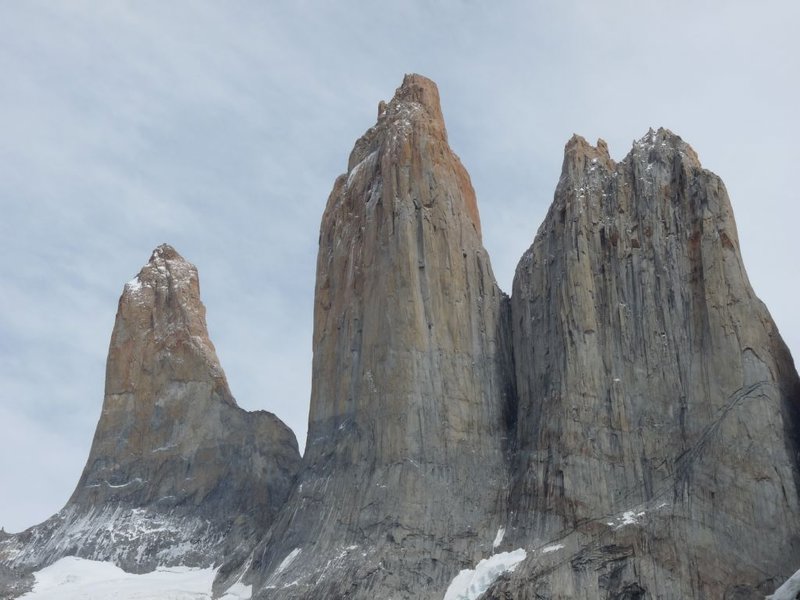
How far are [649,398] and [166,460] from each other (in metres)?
32.2

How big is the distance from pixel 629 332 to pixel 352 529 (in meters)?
15.2

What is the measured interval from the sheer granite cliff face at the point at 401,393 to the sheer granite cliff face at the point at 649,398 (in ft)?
7.44

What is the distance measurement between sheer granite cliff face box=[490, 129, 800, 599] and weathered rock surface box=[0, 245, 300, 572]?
20.9 meters

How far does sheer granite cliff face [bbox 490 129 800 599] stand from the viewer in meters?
59.3

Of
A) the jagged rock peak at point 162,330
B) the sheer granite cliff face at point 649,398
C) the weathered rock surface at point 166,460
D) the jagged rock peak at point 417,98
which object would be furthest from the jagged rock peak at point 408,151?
the weathered rock surface at point 166,460

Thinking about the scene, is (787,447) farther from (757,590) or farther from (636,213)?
(636,213)

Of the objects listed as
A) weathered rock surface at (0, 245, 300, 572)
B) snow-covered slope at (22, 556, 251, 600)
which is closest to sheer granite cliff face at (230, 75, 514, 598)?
snow-covered slope at (22, 556, 251, 600)

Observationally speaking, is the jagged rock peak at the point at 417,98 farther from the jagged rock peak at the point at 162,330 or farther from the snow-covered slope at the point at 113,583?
the snow-covered slope at the point at 113,583

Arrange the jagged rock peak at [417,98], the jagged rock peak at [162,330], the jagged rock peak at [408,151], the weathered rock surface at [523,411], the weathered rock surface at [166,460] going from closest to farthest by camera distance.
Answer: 1. the weathered rock surface at [523,411]
2. the jagged rock peak at [408,151]
3. the jagged rock peak at [417,98]
4. the weathered rock surface at [166,460]
5. the jagged rock peak at [162,330]

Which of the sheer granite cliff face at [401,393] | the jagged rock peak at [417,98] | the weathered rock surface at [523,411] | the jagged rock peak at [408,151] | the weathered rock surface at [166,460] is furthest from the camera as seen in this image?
the weathered rock surface at [166,460]

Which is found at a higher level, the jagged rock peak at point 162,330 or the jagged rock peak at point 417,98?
the jagged rock peak at point 417,98

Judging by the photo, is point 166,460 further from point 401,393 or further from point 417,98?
point 417,98

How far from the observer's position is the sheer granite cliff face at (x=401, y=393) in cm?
6575

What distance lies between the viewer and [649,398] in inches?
2530
